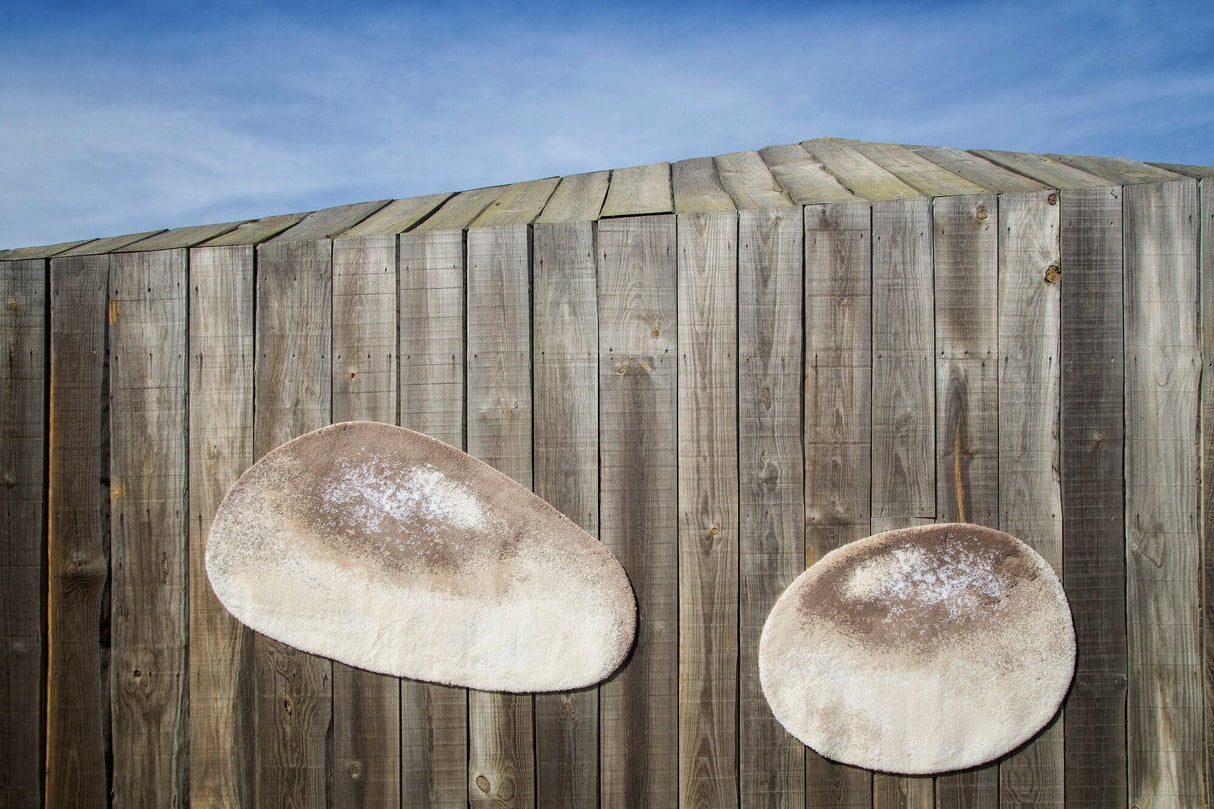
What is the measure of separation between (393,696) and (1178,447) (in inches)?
85.5

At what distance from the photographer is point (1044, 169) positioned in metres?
2.00

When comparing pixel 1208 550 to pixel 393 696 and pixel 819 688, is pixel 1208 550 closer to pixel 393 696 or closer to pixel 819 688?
pixel 819 688

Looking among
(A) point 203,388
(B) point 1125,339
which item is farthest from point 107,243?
(B) point 1125,339

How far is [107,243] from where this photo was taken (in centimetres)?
204

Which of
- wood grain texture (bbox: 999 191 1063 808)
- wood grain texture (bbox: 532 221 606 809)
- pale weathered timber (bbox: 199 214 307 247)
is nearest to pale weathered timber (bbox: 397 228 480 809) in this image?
wood grain texture (bbox: 532 221 606 809)

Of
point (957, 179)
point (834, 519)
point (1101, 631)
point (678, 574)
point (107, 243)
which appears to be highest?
point (957, 179)

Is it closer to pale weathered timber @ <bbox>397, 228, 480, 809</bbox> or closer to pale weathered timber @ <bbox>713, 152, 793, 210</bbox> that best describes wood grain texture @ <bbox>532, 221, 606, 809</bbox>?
pale weathered timber @ <bbox>397, 228, 480, 809</bbox>

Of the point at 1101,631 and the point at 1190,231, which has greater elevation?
the point at 1190,231

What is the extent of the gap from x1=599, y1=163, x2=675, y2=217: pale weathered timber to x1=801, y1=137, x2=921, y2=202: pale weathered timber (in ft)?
1.78

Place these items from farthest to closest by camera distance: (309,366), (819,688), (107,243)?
A: (107,243), (309,366), (819,688)

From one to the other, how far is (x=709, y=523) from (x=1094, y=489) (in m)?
1.01

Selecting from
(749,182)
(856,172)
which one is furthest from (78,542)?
(856,172)

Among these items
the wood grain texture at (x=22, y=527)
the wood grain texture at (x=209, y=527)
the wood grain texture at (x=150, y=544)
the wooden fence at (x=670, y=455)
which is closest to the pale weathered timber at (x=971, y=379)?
the wooden fence at (x=670, y=455)

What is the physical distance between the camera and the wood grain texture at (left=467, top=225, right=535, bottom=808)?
5.72 ft
